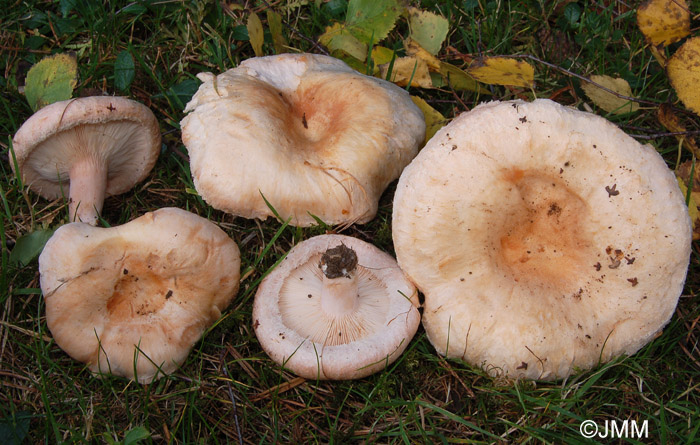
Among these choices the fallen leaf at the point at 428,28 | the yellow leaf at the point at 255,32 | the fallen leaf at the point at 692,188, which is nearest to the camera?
the fallen leaf at the point at 692,188

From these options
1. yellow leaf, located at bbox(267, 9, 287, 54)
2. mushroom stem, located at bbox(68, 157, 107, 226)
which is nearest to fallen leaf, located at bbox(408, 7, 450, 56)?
yellow leaf, located at bbox(267, 9, 287, 54)

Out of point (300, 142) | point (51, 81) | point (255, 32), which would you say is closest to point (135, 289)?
point (300, 142)

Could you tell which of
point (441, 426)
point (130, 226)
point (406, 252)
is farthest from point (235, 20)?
point (441, 426)

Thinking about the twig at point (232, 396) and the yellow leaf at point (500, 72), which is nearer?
the twig at point (232, 396)

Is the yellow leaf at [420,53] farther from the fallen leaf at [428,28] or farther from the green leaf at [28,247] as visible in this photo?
the green leaf at [28,247]

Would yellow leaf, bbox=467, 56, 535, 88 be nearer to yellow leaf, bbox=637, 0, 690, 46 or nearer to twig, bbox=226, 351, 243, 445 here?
yellow leaf, bbox=637, 0, 690, 46

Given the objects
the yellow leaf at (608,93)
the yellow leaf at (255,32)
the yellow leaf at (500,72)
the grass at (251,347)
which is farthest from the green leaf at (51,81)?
the yellow leaf at (608,93)
